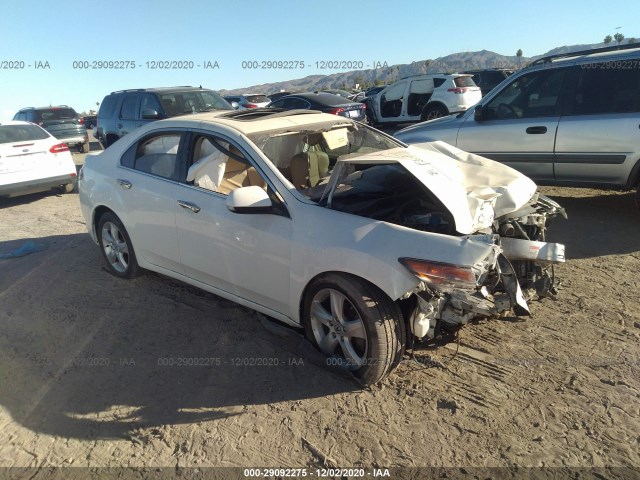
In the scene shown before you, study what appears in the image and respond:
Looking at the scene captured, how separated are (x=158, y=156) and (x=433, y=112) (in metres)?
11.7

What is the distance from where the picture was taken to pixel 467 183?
11.9 ft

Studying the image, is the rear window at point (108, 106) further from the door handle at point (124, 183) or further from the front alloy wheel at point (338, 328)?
the front alloy wheel at point (338, 328)

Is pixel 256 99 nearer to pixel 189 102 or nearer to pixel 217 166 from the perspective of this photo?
pixel 189 102

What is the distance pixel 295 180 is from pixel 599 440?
251cm

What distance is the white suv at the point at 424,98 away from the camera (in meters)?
13.9

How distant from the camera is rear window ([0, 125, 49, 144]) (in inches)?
340

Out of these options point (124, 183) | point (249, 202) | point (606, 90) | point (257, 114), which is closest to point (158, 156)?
point (124, 183)

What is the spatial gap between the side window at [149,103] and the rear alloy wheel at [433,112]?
311 inches

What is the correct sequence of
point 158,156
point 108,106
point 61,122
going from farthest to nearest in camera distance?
point 61,122
point 108,106
point 158,156

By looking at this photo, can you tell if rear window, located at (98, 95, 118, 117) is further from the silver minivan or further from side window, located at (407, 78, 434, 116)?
side window, located at (407, 78, 434, 116)

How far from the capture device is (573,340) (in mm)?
3387

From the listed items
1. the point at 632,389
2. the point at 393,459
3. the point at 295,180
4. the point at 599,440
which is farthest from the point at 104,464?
the point at 632,389

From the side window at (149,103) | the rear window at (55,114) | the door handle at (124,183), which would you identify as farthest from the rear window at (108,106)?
the door handle at (124,183)

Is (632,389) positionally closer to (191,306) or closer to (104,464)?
(104,464)
